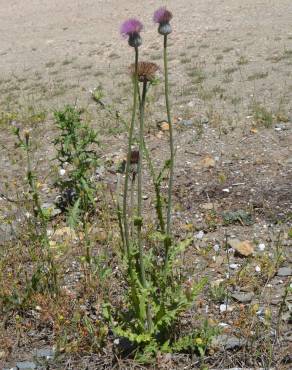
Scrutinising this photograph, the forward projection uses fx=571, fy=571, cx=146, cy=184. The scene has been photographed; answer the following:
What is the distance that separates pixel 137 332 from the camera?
2797mm

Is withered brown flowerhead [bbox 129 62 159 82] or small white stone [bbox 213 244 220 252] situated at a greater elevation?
withered brown flowerhead [bbox 129 62 159 82]

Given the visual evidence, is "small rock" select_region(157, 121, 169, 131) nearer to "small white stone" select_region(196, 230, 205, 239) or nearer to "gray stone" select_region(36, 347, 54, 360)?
"small white stone" select_region(196, 230, 205, 239)

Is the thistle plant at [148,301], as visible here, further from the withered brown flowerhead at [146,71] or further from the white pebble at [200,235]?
the white pebble at [200,235]

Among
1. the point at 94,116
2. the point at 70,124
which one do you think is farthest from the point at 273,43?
the point at 70,124

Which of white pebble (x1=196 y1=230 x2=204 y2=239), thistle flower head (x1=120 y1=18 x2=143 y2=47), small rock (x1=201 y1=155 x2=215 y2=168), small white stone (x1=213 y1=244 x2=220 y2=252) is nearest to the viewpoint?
thistle flower head (x1=120 y1=18 x2=143 y2=47)

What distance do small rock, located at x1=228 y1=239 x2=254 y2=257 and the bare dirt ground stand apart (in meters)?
0.06

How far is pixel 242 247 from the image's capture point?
137 inches

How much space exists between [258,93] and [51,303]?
4.10m

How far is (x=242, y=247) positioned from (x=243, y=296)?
42 cm

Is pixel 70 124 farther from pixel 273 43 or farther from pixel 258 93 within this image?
pixel 273 43

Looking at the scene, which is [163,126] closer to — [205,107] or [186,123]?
[186,123]

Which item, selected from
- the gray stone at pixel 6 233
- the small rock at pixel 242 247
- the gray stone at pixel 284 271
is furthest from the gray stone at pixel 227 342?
the gray stone at pixel 6 233

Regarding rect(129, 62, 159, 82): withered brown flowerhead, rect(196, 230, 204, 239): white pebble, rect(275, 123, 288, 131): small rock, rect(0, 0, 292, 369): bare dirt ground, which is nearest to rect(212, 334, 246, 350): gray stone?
rect(0, 0, 292, 369): bare dirt ground

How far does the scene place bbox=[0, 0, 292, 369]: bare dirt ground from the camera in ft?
11.9
